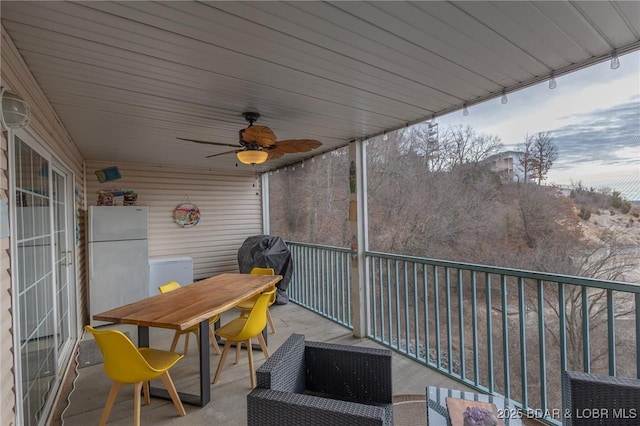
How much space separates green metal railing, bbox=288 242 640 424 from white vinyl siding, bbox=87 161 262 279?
5.37 feet

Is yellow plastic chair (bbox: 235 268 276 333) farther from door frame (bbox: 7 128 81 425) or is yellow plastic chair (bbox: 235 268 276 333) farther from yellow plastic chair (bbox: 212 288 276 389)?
door frame (bbox: 7 128 81 425)

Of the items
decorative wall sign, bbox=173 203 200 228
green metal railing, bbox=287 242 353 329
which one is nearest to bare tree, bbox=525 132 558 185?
green metal railing, bbox=287 242 353 329

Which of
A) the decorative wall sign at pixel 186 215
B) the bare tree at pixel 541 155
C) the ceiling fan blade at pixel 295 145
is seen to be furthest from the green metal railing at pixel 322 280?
the bare tree at pixel 541 155

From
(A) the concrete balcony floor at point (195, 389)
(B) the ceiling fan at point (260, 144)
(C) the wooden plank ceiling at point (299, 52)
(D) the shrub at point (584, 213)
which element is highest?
(C) the wooden plank ceiling at point (299, 52)

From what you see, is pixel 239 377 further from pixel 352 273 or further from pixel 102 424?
pixel 352 273

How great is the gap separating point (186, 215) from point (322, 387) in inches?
181

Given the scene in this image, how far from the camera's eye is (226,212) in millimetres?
6031

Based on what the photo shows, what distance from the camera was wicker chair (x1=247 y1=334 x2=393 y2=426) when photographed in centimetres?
134

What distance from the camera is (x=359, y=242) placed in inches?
145

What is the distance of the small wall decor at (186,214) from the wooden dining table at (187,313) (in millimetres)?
2744

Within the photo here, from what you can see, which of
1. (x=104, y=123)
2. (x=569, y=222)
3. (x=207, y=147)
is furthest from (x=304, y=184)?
(x=569, y=222)

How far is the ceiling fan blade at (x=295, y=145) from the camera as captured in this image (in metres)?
2.69

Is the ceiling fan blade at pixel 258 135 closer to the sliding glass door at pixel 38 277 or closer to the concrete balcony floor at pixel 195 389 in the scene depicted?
the sliding glass door at pixel 38 277

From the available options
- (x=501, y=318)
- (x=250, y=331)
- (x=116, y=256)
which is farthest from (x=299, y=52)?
(x=116, y=256)
